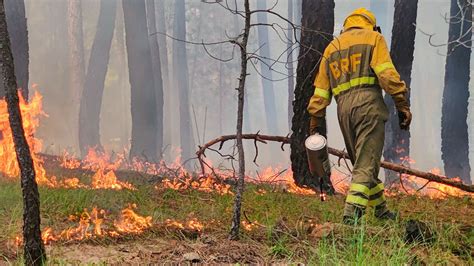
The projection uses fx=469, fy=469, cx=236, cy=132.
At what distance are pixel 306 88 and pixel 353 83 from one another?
8.42 feet

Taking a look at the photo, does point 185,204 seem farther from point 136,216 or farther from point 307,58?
point 307,58

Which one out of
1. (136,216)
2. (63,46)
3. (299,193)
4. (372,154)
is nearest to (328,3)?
(299,193)

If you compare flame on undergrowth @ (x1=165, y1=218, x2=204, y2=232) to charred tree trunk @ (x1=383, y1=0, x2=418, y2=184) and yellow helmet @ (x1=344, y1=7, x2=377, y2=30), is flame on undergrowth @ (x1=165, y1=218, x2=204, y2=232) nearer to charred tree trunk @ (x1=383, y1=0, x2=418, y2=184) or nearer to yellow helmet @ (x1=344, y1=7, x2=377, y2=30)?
yellow helmet @ (x1=344, y1=7, x2=377, y2=30)

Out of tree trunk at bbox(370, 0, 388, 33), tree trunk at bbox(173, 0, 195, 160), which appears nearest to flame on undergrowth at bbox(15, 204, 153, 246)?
tree trunk at bbox(173, 0, 195, 160)

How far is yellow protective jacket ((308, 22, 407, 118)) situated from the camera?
4195 mm

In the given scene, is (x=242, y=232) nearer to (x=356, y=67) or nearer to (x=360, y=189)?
(x=360, y=189)

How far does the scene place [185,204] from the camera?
536 cm

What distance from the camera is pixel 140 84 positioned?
1388 centimetres

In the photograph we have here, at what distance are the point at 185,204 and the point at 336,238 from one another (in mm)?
2377

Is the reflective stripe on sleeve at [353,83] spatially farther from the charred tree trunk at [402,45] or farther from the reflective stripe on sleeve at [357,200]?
the charred tree trunk at [402,45]

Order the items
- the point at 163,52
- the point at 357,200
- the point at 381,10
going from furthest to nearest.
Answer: the point at 381,10, the point at 163,52, the point at 357,200

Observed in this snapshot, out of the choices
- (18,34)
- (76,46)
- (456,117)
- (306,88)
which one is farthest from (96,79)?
(306,88)

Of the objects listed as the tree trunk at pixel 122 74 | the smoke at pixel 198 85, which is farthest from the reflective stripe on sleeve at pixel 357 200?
the tree trunk at pixel 122 74

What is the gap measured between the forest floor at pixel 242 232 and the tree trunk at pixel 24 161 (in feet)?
0.62
